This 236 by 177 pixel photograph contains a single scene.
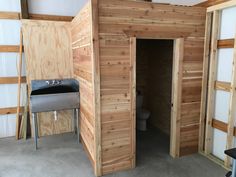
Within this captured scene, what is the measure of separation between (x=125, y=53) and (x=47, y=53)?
73.9 inches

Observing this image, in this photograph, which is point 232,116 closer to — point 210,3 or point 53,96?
point 210,3

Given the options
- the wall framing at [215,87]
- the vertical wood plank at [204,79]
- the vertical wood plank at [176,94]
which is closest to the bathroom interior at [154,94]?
the vertical wood plank at [176,94]

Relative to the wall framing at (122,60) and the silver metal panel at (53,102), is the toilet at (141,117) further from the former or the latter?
the silver metal panel at (53,102)

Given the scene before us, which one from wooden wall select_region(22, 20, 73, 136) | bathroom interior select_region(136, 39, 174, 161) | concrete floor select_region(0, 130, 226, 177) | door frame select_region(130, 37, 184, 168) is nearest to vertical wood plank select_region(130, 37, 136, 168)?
door frame select_region(130, 37, 184, 168)

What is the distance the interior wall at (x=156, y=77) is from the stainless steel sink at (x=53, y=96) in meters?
1.70

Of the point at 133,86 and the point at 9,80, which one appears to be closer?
the point at 133,86

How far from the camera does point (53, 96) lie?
3.26 metres

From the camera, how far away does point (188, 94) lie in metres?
2.91

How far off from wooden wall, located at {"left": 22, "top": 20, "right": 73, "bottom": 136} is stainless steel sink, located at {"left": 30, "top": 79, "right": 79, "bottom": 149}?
18 centimetres

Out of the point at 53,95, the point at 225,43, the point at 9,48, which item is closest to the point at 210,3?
the point at 225,43

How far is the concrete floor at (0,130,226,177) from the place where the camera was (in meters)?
2.62

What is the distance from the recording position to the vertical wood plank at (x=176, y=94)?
2.74 m

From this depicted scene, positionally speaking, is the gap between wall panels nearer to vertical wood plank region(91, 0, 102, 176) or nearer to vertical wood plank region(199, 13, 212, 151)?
vertical wood plank region(199, 13, 212, 151)

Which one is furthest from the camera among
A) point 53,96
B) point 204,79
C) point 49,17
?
point 49,17
